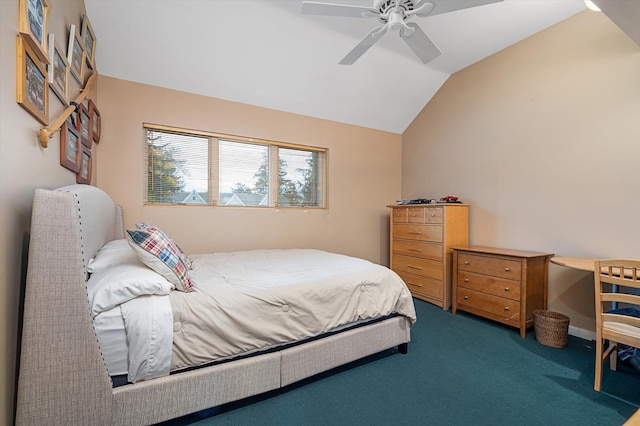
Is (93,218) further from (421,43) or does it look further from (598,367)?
(598,367)

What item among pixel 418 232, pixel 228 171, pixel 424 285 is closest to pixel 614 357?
pixel 424 285

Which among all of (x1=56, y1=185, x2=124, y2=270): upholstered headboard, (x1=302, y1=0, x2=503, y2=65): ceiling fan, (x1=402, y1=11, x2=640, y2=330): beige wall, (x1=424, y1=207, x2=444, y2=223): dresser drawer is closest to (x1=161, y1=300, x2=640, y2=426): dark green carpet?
(x1=402, y1=11, x2=640, y2=330): beige wall

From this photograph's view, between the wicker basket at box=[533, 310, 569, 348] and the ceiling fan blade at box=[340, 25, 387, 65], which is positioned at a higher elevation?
the ceiling fan blade at box=[340, 25, 387, 65]

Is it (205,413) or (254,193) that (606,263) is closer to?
(205,413)

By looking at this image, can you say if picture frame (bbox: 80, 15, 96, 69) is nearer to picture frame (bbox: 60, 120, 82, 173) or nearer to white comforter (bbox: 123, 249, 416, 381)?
picture frame (bbox: 60, 120, 82, 173)

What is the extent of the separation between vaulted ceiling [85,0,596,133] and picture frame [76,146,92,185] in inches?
40.2

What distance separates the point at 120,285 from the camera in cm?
136

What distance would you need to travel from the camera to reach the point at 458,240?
3.41 metres

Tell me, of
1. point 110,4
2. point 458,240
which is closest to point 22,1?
point 110,4

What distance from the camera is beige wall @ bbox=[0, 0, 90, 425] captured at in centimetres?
114

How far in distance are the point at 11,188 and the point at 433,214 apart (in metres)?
3.53

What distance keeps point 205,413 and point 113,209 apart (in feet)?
6.50

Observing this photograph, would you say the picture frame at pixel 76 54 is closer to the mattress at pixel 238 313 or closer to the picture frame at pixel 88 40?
the picture frame at pixel 88 40

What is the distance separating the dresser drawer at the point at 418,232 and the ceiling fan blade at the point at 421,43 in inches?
74.4
